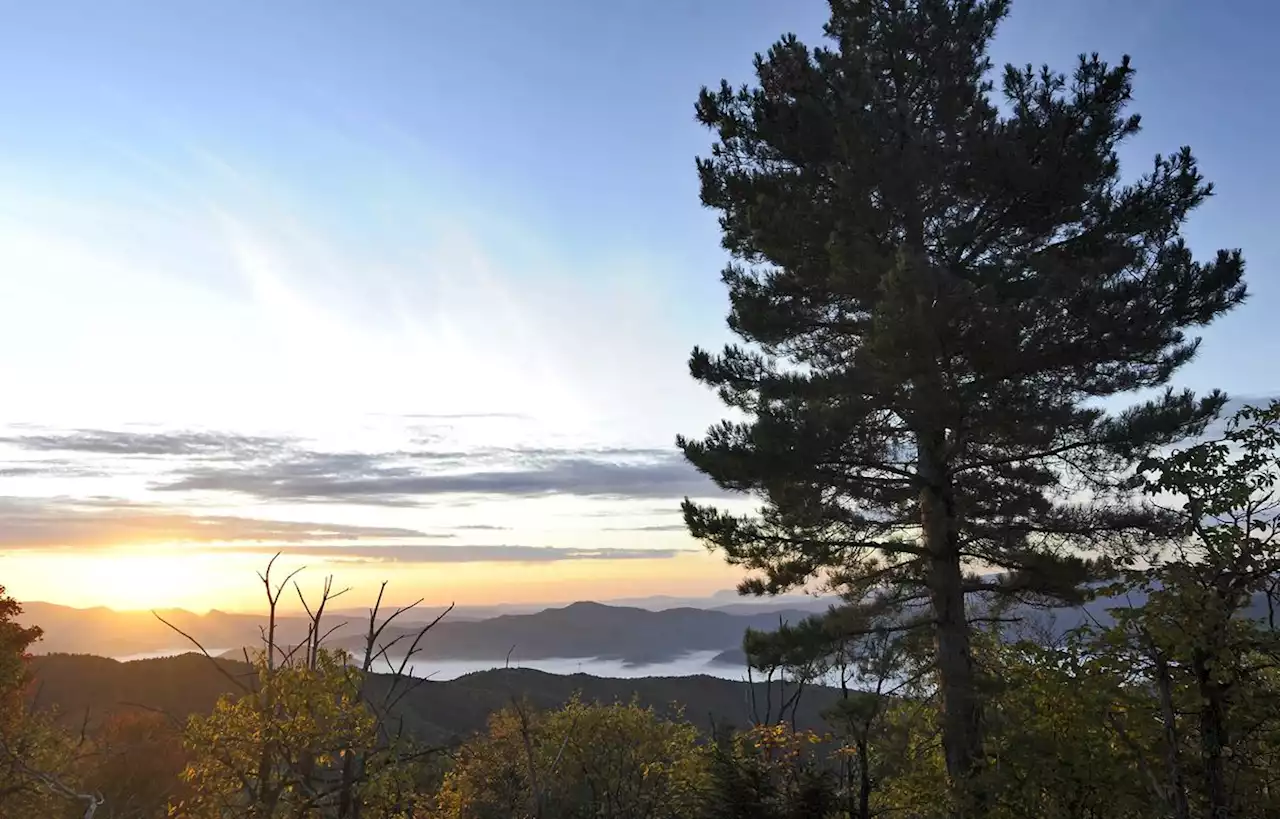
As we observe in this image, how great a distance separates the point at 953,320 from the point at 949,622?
4.85 metres

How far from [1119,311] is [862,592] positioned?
20.3 ft

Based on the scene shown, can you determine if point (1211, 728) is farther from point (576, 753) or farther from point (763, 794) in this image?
point (576, 753)

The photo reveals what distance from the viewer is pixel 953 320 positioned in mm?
12289

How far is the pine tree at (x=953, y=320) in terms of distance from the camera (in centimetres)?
1252

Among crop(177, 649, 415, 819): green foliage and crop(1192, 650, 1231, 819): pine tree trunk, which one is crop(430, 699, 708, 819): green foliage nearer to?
crop(177, 649, 415, 819): green foliage

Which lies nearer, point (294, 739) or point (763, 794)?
point (294, 739)

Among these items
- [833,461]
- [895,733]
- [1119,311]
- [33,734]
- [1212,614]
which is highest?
[1119,311]

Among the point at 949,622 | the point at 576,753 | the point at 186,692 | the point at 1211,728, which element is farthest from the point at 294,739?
the point at 186,692

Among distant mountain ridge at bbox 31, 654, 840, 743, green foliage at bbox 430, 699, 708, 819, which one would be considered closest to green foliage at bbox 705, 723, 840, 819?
green foliage at bbox 430, 699, 708, 819

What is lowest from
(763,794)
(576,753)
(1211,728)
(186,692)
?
(186,692)

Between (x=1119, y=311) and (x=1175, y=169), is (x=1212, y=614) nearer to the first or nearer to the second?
(x=1119, y=311)

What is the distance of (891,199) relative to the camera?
524 inches

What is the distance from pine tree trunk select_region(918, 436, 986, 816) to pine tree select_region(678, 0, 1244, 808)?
0.04 m

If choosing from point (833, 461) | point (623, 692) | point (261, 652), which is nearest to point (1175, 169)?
point (833, 461)
